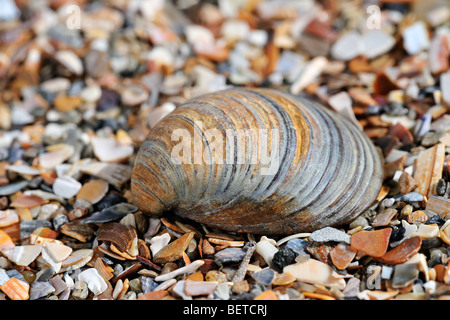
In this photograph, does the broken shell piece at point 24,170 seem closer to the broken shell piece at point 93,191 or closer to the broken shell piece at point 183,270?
the broken shell piece at point 93,191

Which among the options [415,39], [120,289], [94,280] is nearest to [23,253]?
[94,280]

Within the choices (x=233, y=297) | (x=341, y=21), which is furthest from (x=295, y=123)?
(x=341, y=21)

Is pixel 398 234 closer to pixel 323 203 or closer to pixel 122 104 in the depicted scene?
pixel 323 203

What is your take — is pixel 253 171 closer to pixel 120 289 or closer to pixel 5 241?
pixel 120 289

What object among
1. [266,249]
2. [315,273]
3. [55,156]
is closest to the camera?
[315,273]

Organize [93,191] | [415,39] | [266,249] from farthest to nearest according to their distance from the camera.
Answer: [415,39] < [93,191] < [266,249]

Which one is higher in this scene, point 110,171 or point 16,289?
point 110,171

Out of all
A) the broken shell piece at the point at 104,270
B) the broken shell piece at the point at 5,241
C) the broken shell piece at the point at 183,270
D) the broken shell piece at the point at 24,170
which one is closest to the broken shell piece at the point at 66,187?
the broken shell piece at the point at 24,170
